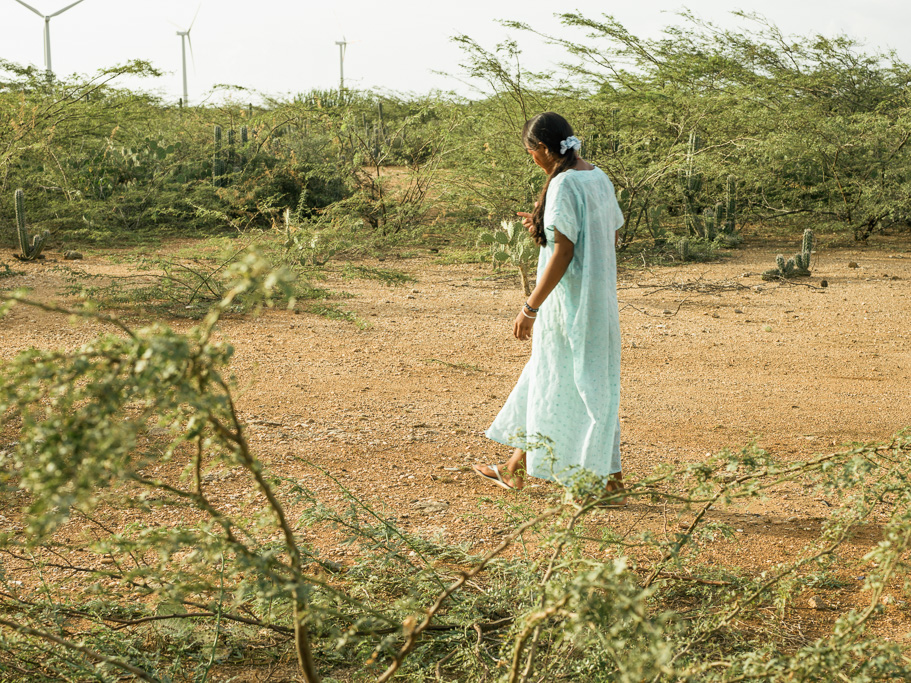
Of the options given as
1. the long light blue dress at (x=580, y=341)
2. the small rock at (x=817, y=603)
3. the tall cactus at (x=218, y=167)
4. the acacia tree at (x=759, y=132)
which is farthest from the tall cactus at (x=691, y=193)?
the small rock at (x=817, y=603)

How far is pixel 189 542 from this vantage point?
1.25 m

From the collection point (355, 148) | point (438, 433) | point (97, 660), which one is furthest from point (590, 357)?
point (355, 148)

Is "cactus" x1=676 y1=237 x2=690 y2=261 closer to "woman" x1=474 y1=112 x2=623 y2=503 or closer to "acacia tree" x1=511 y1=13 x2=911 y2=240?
"acacia tree" x1=511 y1=13 x2=911 y2=240

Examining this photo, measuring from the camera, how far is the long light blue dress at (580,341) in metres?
3.27

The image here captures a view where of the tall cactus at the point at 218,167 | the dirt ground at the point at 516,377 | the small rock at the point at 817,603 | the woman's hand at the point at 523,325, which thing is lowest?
the small rock at the point at 817,603

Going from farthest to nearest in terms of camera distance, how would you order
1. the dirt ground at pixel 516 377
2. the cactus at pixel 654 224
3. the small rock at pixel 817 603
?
1. the cactus at pixel 654 224
2. the dirt ground at pixel 516 377
3. the small rock at pixel 817 603

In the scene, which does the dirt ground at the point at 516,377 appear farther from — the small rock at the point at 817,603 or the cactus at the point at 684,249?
the cactus at the point at 684,249

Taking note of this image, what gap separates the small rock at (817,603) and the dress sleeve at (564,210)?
1453mm

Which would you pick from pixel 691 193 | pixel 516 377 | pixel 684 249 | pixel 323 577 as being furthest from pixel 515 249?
pixel 323 577

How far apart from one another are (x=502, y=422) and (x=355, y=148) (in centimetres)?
852

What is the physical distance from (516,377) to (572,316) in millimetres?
1854

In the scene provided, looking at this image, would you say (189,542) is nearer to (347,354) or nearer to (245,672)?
(245,672)

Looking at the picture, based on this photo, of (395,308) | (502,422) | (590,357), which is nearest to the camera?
(590,357)

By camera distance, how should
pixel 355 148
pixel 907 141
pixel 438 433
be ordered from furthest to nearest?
pixel 355 148 → pixel 907 141 → pixel 438 433
